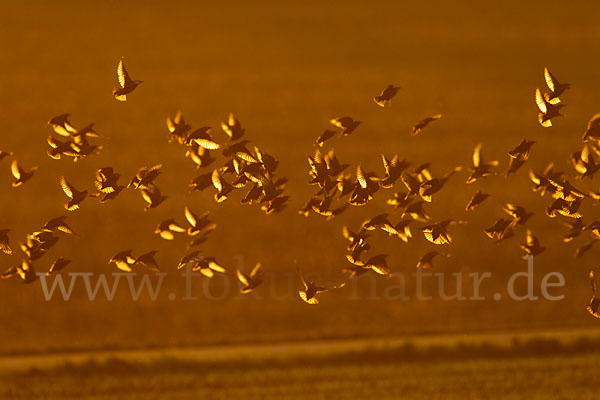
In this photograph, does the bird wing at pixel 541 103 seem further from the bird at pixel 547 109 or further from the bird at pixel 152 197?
the bird at pixel 152 197

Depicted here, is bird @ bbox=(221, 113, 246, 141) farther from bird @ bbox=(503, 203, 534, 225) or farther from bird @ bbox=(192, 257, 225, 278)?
bird @ bbox=(503, 203, 534, 225)

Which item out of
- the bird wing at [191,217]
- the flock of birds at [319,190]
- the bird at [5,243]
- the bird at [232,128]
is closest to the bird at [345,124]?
the flock of birds at [319,190]

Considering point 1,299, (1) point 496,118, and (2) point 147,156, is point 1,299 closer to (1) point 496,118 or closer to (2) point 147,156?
(2) point 147,156

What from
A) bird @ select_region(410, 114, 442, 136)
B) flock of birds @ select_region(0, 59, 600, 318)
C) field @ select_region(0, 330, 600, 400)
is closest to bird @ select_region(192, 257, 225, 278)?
flock of birds @ select_region(0, 59, 600, 318)

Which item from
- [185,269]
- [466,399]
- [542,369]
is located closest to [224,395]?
[185,269]

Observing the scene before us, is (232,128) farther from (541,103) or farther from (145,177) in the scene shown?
(541,103)
